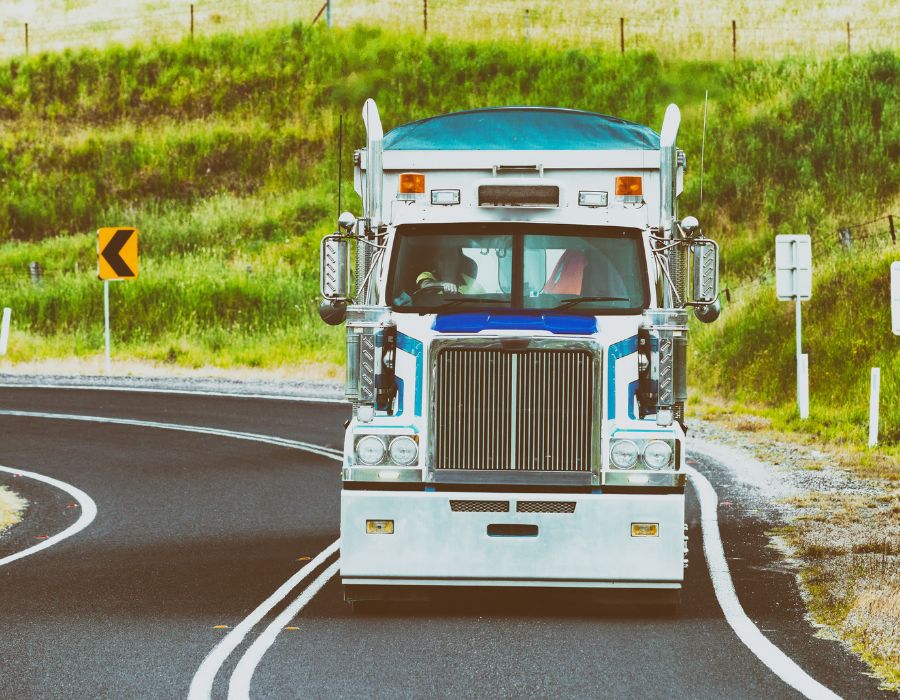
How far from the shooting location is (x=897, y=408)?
2125cm

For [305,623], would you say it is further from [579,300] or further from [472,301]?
[579,300]

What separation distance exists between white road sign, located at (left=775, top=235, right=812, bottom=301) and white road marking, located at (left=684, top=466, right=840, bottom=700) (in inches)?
326

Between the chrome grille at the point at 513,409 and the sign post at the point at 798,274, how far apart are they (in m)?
13.6

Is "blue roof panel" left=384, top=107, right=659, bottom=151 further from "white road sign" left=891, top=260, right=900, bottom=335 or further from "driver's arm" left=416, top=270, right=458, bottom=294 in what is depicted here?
"white road sign" left=891, top=260, right=900, bottom=335

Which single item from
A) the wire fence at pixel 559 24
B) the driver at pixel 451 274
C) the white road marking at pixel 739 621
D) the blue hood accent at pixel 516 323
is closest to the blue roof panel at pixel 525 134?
the driver at pixel 451 274

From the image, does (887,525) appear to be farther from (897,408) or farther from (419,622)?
(897,408)

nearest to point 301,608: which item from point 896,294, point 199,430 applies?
point 896,294

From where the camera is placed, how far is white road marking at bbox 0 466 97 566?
12.8m

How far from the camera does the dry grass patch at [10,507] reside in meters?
14.7

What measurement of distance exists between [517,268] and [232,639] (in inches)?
126

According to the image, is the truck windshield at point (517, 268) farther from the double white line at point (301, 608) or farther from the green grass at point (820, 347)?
the green grass at point (820, 347)

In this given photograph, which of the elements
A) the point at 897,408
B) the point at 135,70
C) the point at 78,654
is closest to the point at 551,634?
the point at 78,654

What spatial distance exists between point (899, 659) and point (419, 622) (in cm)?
298

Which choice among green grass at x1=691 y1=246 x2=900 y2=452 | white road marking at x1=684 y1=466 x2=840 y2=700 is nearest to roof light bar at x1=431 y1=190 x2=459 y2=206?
white road marking at x1=684 y1=466 x2=840 y2=700
